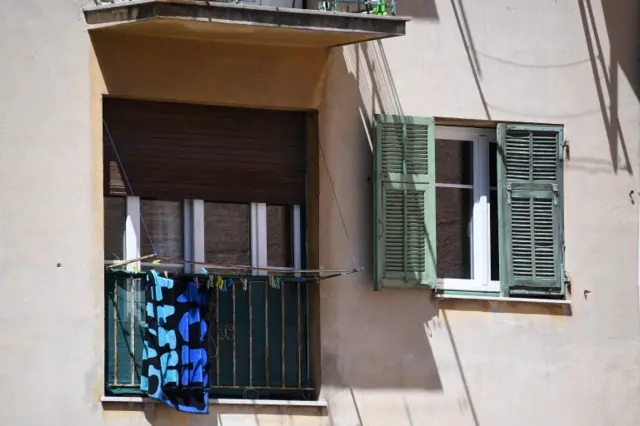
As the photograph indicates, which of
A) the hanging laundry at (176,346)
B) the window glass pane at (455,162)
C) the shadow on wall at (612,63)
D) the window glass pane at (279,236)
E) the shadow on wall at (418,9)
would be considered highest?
the shadow on wall at (418,9)

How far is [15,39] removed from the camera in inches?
659

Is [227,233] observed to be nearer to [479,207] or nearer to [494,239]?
[479,207]

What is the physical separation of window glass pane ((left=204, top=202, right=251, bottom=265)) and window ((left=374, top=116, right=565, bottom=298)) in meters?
1.25

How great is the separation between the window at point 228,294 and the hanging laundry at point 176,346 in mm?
198

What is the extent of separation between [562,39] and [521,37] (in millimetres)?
372

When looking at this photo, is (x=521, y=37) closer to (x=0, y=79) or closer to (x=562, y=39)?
(x=562, y=39)

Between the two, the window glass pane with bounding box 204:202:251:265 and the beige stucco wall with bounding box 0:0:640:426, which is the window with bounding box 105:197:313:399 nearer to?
the window glass pane with bounding box 204:202:251:265

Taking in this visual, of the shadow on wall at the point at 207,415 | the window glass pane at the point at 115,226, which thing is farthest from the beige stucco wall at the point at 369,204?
the window glass pane at the point at 115,226

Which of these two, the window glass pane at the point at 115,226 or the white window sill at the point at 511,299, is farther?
the white window sill at the point at 511,299

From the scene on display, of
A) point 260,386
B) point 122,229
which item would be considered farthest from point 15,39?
point 260,386

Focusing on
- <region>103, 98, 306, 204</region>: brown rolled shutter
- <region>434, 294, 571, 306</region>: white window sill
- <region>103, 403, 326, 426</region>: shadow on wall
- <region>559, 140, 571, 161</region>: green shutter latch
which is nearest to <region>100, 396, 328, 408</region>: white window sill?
<region>103, 403, 326, 426</region>: shadow on wall

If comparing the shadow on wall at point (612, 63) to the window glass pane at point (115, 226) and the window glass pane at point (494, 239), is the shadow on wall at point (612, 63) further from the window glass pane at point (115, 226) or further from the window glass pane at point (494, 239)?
the window glass pane at point (115, 226)

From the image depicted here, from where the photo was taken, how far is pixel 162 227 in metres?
17.4

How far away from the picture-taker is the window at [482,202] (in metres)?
17.8
